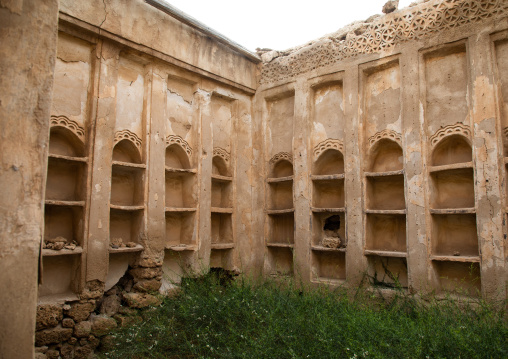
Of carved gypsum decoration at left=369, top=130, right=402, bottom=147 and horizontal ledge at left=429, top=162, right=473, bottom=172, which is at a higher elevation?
carved gypsum decoration at left=369, top=130, right=402, bottom=147

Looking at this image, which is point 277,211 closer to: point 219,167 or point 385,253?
point 219,167

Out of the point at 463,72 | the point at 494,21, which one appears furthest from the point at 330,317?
the point at 494,21

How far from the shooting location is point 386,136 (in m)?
5.76

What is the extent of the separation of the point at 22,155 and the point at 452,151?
5131 millimetres

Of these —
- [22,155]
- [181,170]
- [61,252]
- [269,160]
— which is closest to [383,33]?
[269,160]

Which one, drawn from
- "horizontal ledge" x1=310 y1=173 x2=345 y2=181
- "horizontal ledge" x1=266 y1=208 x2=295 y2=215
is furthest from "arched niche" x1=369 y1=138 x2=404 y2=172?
"horizontal ledge" x1=266 y1=208 x2=295 y2=215

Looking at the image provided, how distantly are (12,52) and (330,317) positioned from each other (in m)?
3.90

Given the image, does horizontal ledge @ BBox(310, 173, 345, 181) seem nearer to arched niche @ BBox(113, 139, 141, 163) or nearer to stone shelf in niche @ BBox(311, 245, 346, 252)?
stone shelf in niche @ BBox(311, 245, 346, 252)

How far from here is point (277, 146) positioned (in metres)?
7.10

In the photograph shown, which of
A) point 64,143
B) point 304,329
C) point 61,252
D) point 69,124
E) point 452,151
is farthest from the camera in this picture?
point 452,151

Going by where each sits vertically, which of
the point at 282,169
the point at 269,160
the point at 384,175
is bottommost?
the point at 384,175

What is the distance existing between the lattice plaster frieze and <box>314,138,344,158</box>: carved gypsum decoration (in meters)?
2.82

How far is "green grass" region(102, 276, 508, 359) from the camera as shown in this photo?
3459 millimetres

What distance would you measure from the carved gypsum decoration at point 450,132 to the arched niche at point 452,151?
5cm
